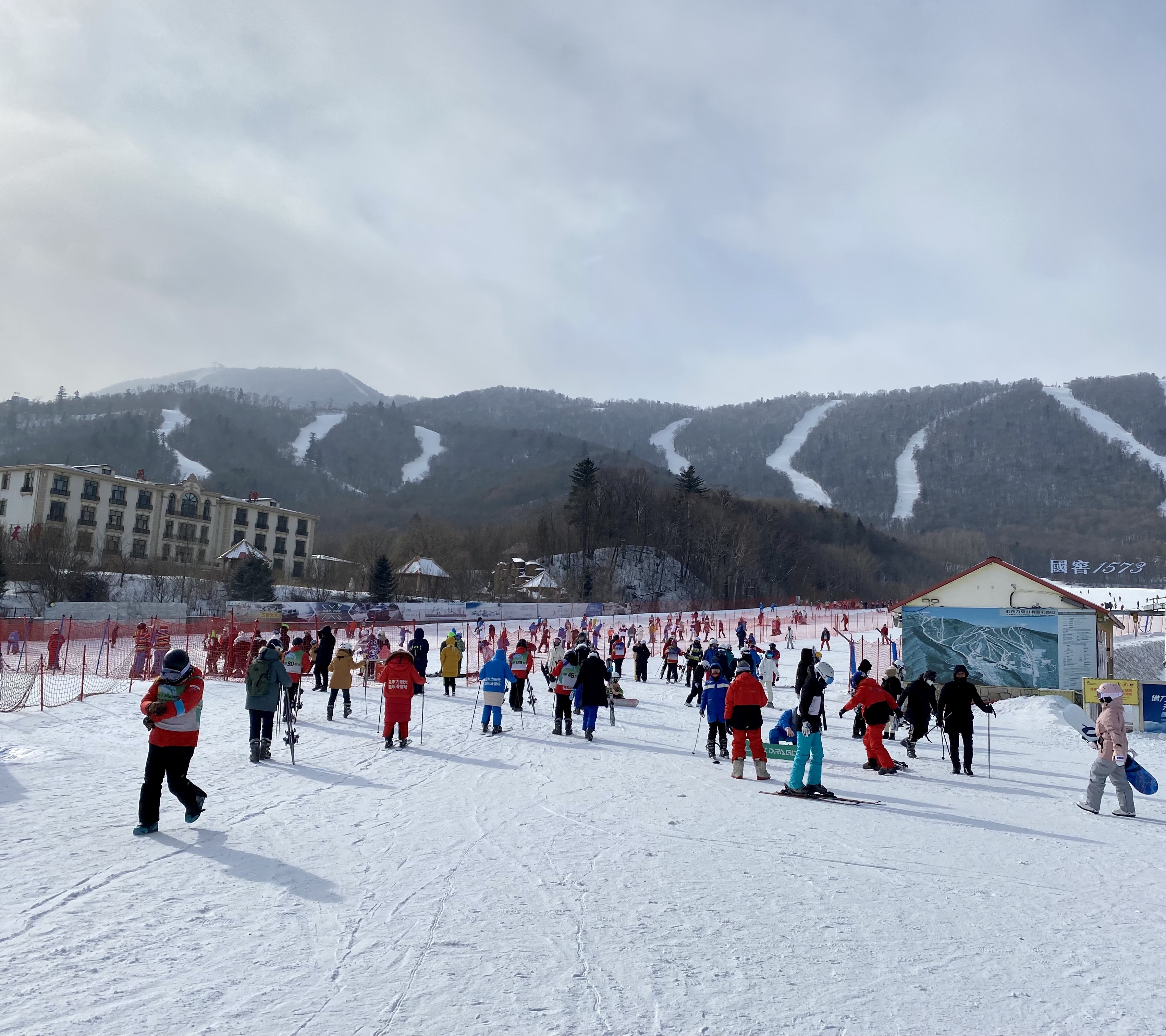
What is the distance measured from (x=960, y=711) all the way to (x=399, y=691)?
26.2 feet

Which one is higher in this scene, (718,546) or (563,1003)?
(718,546)

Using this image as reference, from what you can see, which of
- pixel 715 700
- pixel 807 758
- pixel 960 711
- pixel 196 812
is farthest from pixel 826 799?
pixel 196 812

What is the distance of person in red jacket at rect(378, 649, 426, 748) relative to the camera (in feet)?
38.0

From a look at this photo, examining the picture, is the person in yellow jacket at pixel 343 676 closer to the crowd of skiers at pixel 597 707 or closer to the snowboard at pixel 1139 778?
the crowd of skiers at pixel 597 707

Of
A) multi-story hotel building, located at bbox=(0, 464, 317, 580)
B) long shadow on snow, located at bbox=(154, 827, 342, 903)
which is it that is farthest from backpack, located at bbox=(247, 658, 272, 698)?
multi-story hotel building, located at bbox=(0, 464, 317, 580)

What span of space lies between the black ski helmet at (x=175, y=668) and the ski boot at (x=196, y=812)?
1010mm

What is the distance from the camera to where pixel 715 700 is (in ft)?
38.8

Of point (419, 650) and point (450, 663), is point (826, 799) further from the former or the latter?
point (419, 650)

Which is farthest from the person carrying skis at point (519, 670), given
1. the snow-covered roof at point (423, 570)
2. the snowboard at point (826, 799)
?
the snow-covered roof at point (423, 570)

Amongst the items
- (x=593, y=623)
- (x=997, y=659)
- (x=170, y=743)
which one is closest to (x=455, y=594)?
(x=593, y=623)

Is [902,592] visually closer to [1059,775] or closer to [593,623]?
[593,623]

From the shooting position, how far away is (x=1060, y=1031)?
3.99 meters

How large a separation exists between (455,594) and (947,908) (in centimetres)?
6741

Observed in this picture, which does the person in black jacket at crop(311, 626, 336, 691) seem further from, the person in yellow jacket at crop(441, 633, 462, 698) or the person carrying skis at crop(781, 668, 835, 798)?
the person carrying skis at crop(781, 668, 835, 798)
